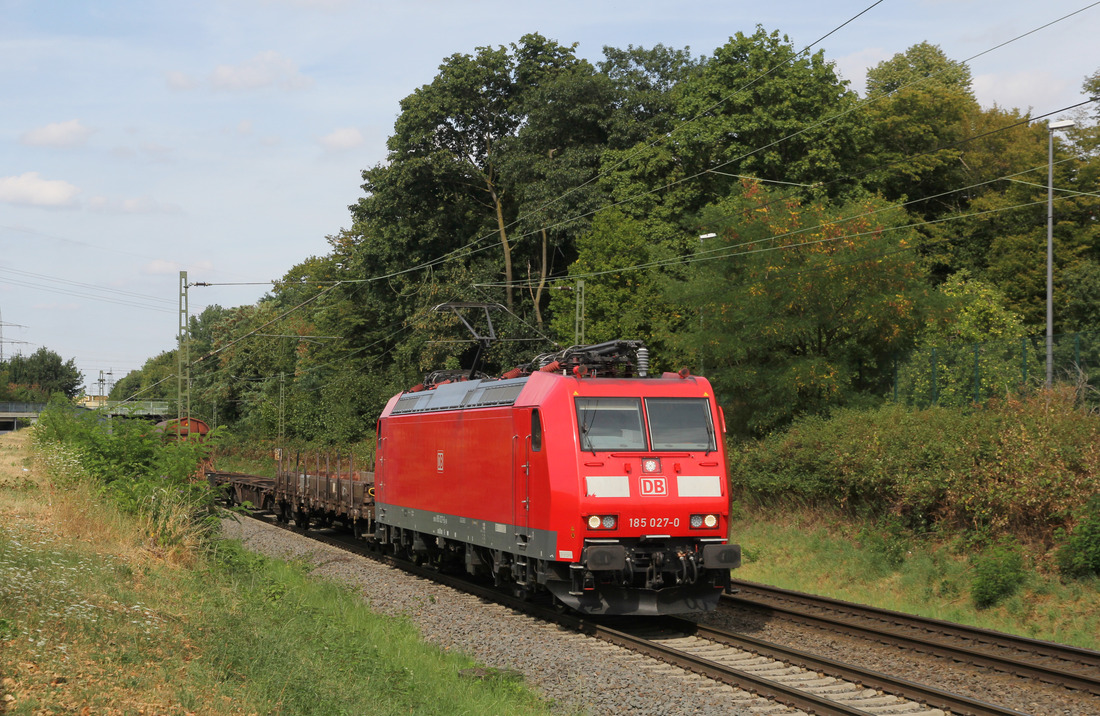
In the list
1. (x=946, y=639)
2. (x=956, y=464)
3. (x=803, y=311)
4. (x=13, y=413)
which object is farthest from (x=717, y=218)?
(x=13, y=413)

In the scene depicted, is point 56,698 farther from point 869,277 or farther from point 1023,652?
point 869,277

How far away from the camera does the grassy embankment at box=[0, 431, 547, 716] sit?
6898 millimetres

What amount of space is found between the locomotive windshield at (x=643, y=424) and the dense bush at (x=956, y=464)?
586 centimetres

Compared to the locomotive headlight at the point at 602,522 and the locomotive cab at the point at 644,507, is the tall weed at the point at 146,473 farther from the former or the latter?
the locomotive headlight at the point at 602,522

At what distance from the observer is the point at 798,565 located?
62.6ft

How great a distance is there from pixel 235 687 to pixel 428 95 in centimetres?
4415

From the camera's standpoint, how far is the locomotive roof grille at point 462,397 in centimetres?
1477

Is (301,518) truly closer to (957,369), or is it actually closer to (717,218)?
(717,218)

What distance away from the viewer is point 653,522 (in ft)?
41.6

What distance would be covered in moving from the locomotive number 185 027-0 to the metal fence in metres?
10.6

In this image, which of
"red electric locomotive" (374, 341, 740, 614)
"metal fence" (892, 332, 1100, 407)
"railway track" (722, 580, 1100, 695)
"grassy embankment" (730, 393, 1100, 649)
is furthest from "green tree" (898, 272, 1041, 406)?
"red electric locomotive" (374, 341, 740, 614)

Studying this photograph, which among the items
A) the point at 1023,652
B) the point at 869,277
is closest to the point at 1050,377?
the point at 869,277

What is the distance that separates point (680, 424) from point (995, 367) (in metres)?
11.6

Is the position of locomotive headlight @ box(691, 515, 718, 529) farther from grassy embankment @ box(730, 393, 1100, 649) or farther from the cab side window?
grassy embankment @ box(730, 393, 1100, 649)
